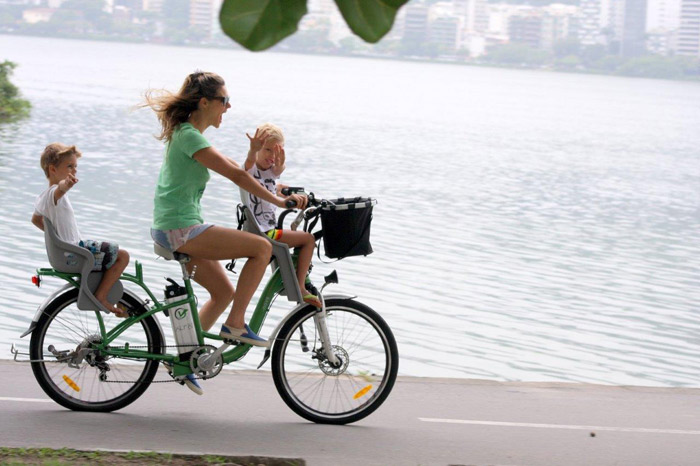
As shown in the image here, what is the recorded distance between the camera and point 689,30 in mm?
159125

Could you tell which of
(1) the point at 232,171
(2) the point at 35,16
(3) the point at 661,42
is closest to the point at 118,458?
(1) the point at 232,171

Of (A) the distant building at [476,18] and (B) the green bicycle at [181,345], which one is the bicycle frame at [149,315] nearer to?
(B) the green bicycle at [181,345]

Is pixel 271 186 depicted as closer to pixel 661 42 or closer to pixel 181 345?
pixel 181 345

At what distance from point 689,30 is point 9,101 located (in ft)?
436

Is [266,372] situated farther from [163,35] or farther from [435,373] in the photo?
[163,35]

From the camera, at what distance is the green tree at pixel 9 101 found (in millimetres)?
40688

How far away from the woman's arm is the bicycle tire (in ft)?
3.01

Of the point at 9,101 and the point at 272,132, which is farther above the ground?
the point at 272,132

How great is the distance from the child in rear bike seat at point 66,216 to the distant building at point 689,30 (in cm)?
15456

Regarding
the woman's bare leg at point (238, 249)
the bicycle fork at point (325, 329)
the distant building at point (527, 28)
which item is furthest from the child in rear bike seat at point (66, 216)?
the distant building at point (527, 28)

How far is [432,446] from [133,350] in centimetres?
165

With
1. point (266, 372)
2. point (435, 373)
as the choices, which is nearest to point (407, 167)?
point (435, 373)

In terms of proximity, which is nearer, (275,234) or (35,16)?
(275,234)

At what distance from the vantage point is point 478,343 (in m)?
11.4
